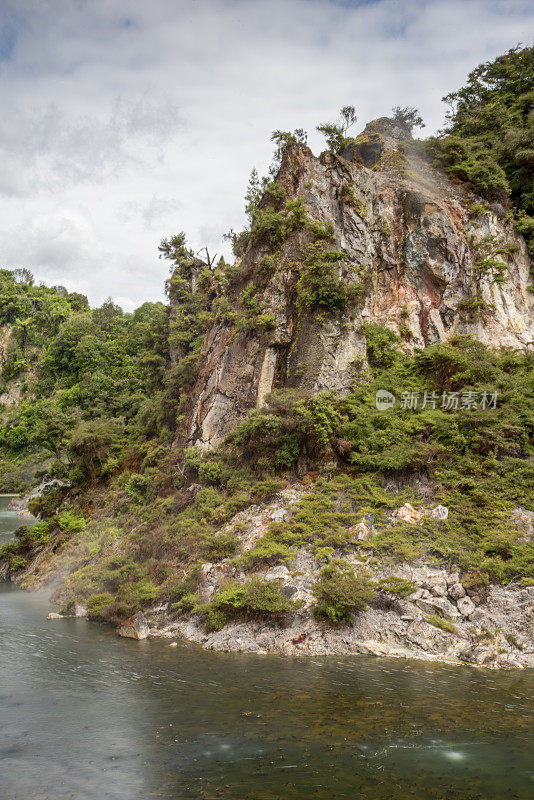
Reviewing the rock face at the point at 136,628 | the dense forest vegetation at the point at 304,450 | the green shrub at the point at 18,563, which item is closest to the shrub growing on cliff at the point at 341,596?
the dense forest vegetation at the point at 304,450

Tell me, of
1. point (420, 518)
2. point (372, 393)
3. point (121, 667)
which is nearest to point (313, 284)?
point (372, 393)

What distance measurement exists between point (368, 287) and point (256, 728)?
64.1ft

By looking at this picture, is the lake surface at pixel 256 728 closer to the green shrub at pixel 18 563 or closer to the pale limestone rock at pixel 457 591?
the pale limestone rock at pixel 457 591

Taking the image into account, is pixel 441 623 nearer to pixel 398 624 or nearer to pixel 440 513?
pixel 398 624

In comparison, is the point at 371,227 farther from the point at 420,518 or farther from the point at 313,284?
the point at 420,518

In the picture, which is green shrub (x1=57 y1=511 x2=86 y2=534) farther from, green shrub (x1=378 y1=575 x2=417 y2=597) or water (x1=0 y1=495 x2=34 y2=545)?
green shrub (x1=378 y1=575 x2=417 y2=597)

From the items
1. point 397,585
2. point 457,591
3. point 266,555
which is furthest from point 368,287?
point 457,591

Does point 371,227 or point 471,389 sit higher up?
point 371,227

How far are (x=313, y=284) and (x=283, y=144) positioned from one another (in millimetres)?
9859

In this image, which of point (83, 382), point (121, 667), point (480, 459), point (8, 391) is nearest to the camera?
point (121, 667)

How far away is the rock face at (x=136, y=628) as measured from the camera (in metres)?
14.5

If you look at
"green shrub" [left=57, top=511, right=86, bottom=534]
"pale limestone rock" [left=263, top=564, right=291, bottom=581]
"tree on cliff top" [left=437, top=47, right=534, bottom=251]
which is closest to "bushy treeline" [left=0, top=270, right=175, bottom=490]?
"green shrub" [left=57, top=511, right=86, bottom=534]

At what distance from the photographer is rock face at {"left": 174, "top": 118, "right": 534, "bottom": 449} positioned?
22.0m

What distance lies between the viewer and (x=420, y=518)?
1573cm
